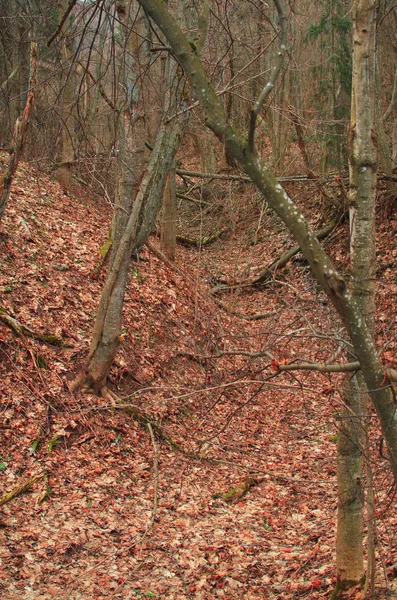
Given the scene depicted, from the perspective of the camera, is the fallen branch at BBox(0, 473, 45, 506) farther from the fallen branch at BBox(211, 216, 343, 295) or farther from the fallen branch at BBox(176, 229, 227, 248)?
the fallen branch at BBox(176, 229, 227, 248)

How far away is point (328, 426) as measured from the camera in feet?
25.7

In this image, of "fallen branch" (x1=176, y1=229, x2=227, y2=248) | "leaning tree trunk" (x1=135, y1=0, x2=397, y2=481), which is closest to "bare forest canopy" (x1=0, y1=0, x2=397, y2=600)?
"leaning tree trunk" (x1=135, y1=0, x2=397, y2=481)

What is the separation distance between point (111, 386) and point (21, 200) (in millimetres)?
4877

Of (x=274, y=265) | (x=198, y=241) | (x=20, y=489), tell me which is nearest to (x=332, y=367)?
(x=20, y=489)

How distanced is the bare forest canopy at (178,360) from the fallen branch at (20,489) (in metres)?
0.02

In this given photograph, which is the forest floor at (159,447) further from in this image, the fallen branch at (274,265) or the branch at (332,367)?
the fallen branch at (274,265)

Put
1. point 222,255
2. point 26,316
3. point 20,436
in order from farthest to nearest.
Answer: point 222,255, point 26,316, point 20,436

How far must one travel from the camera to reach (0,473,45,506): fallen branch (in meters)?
5.34

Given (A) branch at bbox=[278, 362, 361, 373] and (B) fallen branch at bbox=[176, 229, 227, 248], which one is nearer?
(A) branch at bbox=[278, 362, 361, 373]

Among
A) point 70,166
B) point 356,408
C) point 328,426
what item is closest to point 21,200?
point 70,166

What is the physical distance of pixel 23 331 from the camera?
718 centimetres

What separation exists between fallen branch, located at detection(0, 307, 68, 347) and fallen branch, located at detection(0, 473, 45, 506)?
197cm

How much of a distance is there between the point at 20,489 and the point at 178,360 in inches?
145

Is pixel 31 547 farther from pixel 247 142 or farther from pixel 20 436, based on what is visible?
pixel 247 142
